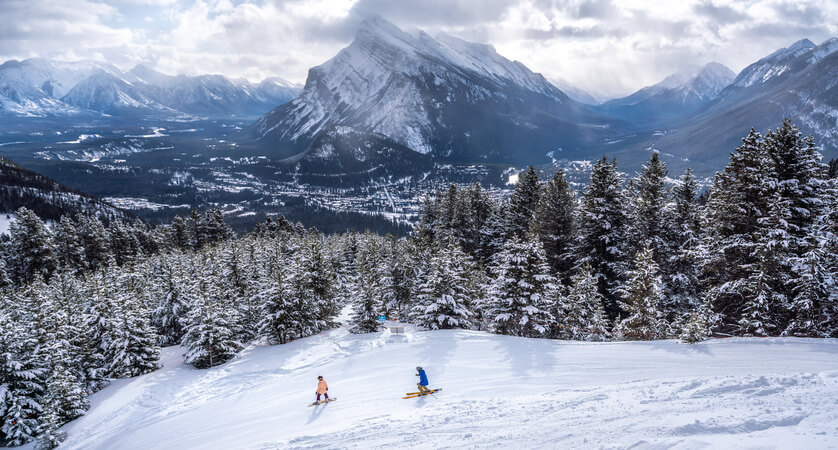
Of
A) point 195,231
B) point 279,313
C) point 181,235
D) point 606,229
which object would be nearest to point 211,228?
point 195,231

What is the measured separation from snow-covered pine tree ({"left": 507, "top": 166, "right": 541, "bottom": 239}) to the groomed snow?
18570mm

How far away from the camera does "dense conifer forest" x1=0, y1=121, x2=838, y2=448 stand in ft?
57.0

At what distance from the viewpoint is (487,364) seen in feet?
56.4

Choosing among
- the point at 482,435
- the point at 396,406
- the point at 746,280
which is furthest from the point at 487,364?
the point at 746,280

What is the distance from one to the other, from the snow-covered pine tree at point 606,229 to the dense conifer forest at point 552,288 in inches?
4.1

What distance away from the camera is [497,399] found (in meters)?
13.5

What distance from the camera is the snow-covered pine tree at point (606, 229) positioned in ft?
85.0

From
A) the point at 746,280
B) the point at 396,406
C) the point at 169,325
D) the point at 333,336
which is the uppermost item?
the point at 746,280

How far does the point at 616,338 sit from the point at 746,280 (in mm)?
6671

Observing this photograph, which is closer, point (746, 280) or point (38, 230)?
point (746, 280)

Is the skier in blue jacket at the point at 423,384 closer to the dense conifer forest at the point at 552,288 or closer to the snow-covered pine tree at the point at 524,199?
the dense conifer forest at the point at 552,288

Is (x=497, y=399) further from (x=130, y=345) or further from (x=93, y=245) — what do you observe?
(x=93, y=245)

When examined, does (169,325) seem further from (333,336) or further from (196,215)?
(196,215)

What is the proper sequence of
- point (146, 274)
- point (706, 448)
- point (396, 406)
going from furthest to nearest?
1. point (146, 274)
2. point (396, 406)
3. point (706, 448)
